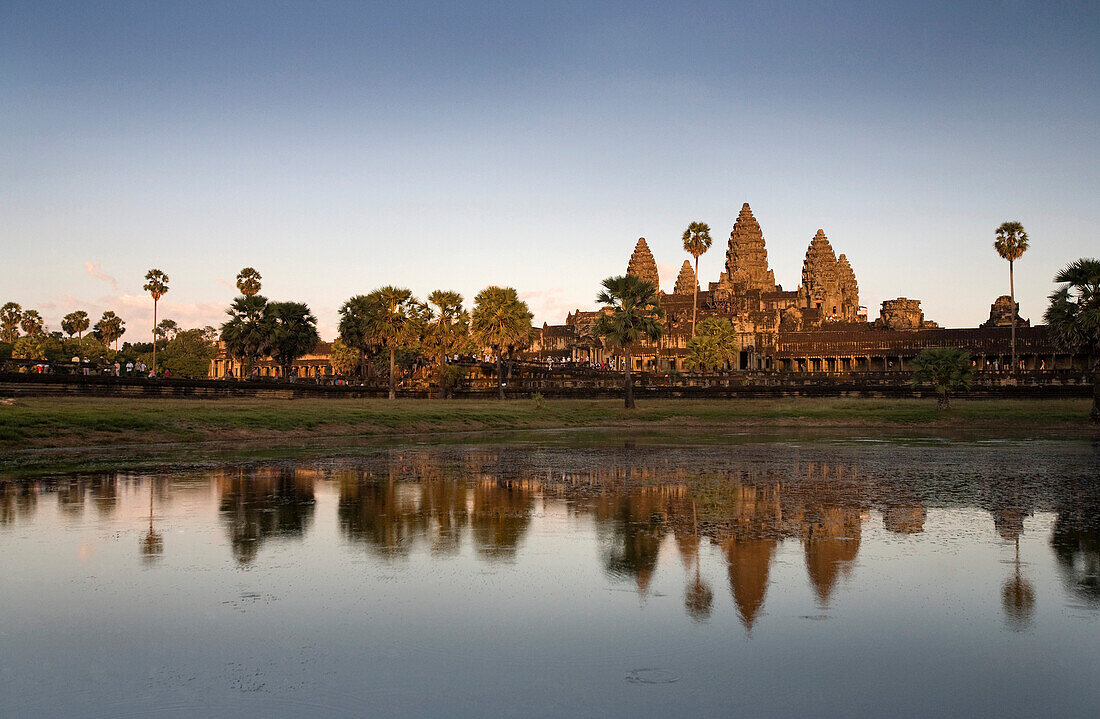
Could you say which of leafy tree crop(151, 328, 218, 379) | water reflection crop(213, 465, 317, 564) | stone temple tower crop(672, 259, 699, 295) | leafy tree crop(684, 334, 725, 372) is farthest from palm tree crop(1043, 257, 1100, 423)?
stone temple tower crop(672, 259, 699, 295)

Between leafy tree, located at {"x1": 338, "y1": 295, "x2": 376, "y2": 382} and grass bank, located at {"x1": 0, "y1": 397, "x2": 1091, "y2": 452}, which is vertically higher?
leafy tree, located at {"x1": 338, "y1": 295, "x2": 376, "y2": 382}

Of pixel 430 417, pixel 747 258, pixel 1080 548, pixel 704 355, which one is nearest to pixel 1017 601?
pixel 1080 548

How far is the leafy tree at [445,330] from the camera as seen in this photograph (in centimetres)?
7719

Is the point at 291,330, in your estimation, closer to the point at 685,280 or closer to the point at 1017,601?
the point at 1017,601

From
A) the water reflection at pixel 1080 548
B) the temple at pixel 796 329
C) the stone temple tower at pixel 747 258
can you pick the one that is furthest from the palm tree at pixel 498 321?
the stone temple tower at pixel 747 258

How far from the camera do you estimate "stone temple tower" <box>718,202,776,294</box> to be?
6914 inches

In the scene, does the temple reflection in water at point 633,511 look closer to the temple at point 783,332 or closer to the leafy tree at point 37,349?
the temple at point 783,332

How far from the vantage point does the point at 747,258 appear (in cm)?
17675

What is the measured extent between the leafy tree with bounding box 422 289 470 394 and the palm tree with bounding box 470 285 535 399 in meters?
4.12

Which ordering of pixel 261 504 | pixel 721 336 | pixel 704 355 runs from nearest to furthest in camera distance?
pixel 261 504
pixel 704 355
pixel 721 336

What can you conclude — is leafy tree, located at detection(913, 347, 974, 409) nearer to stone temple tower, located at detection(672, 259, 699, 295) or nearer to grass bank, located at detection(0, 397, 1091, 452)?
grass bank, located at detection(0, 397, 1091, 452)

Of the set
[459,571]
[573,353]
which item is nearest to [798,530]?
[459,571]

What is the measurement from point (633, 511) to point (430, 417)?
31781 millimetres

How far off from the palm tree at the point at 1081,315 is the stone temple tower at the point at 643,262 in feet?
442
